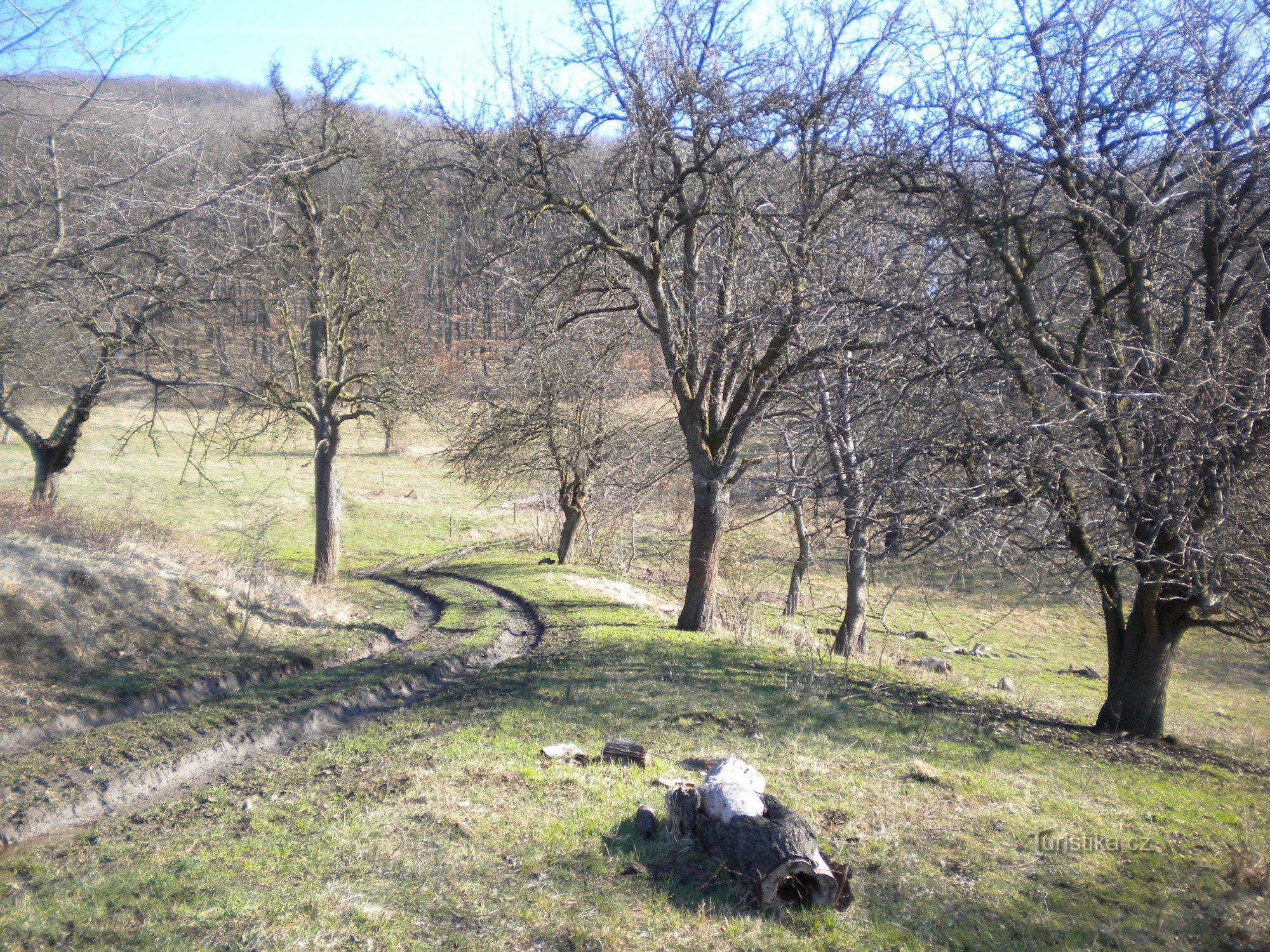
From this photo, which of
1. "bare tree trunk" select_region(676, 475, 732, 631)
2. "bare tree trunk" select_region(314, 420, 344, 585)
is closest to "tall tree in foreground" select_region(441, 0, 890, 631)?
"bare tree trunk" select_region(676, 475, 732, 631)

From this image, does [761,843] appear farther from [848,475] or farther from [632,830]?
[848,475]

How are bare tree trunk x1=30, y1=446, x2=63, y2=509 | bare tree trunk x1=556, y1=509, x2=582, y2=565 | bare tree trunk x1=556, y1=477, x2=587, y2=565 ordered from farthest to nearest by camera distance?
bare tree trunk x1=556, y1=509, x2=582, y2=565, bare tree trunk x1=556, y1=477, x2=587, y2=565, bare tree trunk x1=30, y1=446, x2=63, y2=509

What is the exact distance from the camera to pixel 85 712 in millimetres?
8031

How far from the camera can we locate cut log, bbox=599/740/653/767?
6270 mm

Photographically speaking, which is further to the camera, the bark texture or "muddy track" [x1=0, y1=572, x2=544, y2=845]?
"muddy track" [x1=0, y1=572, x2=544, y2=845]

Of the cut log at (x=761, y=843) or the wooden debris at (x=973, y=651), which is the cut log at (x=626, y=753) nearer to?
the cut log at (x=761, y=843)

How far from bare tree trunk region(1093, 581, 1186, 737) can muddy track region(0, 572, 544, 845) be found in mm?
7853

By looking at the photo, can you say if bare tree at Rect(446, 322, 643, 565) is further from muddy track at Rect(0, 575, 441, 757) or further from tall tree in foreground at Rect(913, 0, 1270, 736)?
tall tree in foreground at Rect(913, 0, 1270, 736)

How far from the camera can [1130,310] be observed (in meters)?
7.74

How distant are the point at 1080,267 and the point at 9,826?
11.3 metres

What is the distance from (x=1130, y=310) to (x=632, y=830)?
6.90 meters

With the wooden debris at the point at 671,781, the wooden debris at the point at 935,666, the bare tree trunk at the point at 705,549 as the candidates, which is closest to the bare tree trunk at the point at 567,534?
the bare tree trunk at the point at 705,549

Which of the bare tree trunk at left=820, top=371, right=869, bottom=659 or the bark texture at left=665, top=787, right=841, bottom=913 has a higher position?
the bare tree trunk at left=820, top=371, right=869, bottom=659

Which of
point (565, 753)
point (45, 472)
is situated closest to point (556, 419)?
point (45, 472)
